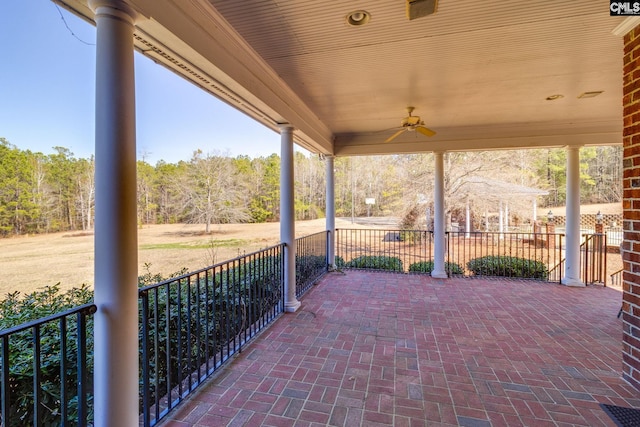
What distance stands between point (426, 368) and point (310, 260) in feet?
9.51

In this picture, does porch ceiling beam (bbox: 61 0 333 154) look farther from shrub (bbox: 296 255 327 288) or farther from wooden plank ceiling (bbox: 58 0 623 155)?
shrub (bbox: 296 255 327 288)

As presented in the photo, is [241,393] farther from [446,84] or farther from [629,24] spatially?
[629,24]

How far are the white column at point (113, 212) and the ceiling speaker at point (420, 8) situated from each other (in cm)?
163

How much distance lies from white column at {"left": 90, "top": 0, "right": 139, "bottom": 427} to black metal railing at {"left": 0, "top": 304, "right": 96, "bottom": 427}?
2.6 inches

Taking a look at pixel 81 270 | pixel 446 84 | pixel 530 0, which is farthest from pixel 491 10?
pixel 81 270

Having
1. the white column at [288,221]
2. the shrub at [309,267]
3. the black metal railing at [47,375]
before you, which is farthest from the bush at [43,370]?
the shrub at [309,267]

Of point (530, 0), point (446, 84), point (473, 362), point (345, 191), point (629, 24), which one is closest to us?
point (530, 0)

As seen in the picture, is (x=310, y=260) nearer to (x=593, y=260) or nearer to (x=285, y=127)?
(x=285, y=127)

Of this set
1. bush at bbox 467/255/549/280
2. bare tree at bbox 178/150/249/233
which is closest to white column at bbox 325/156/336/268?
bush at bbox 467/255/549/280

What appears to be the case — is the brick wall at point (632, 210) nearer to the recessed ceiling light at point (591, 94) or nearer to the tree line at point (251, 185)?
the recessed ceiling light at point (591, 94)

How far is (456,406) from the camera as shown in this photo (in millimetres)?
1962

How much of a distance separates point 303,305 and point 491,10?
144 inches

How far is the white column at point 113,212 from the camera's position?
1.36m

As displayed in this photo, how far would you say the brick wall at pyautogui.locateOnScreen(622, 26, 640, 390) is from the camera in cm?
207
